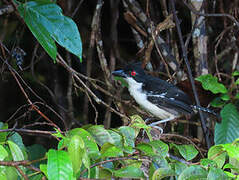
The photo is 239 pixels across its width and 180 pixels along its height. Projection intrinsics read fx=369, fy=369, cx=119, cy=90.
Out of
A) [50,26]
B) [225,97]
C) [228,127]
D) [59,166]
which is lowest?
[228,127]

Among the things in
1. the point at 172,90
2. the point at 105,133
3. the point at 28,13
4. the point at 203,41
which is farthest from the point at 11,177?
the point at 203,41

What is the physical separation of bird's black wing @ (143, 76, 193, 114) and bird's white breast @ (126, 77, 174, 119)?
0.05 meters

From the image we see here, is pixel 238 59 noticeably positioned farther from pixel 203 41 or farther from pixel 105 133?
pixel 105 133

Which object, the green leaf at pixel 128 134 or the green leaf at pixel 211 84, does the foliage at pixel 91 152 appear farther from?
the green leaf at pixel 211 84

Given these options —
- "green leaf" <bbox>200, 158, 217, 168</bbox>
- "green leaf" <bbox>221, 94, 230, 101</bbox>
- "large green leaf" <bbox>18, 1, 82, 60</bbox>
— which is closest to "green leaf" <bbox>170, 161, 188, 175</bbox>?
"green leaf" <bbox>200, 158, 217, 168</bbox>

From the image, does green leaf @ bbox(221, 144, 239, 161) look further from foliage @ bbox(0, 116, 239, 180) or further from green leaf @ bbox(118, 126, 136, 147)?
green leaf @ bbox(118, 126, 136, 147)

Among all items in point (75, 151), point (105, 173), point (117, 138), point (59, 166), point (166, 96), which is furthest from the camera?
point (166, 96)

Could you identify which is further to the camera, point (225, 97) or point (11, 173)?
point (225, 97)

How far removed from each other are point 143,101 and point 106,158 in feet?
6.96

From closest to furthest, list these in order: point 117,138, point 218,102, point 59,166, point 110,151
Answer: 1. point 59,166
2. point 110,151
3. point 117,138
4. point 218,102

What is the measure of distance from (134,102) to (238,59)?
139cm

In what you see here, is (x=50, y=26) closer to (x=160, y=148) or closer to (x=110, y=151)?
(x=110, y=151)

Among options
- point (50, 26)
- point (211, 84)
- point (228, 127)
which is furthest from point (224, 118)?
point (50, 26)

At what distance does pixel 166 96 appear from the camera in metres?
3.83
